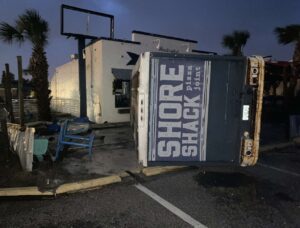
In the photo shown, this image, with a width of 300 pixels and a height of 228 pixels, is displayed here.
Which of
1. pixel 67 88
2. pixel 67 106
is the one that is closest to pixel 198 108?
pixel 67 106

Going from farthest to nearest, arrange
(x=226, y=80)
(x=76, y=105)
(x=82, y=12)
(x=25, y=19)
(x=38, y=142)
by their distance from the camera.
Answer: (x=76, y=105)
(x=82, y=12)
(x=25, y=19)
(x=38, y=142)
(x=226, y=80)

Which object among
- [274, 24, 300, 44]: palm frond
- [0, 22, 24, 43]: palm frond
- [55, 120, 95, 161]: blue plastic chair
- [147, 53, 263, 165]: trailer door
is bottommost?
[55, 120, 95, 161]: blue plastic chair

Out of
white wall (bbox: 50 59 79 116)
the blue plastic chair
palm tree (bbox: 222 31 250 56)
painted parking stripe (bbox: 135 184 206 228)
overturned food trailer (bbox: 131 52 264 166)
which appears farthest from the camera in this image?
palm tree (bbox: 222 31 250 56)

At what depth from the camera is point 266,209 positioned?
414 centimetres

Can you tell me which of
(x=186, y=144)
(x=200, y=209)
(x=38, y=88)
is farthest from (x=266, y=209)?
(x=38, y=88)

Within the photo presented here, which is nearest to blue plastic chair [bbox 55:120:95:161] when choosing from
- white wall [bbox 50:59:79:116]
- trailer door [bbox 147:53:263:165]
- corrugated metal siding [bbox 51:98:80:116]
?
trailer door [bbox 147:53:263:165]

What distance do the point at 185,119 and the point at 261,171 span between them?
108 inches

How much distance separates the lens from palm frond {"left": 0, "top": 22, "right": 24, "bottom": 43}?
12336 millimetres

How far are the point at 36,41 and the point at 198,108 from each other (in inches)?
430

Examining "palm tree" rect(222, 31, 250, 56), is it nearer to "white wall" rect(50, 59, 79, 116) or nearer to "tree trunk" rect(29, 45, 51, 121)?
"white wall" rect(50, 59, 79, 116)

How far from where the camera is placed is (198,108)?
184 inches

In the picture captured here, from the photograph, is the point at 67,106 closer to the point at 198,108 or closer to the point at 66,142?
the point at 66,142

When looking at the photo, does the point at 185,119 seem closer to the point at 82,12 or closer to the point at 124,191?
the point at 124,191

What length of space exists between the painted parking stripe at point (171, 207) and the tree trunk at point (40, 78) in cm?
961
